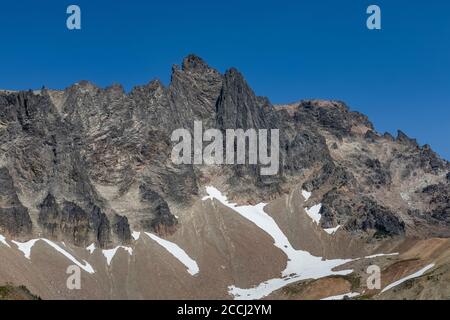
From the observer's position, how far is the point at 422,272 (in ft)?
619
